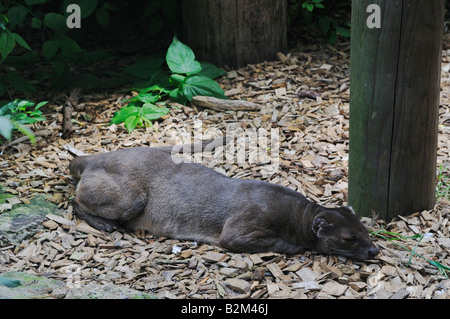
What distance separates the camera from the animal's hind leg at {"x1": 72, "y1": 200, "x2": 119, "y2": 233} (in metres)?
5.36

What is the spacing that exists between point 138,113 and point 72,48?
1.62m

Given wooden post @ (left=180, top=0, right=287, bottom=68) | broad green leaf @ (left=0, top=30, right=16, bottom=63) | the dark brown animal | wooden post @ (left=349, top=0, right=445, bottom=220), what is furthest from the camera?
wooden post @ (left=180, top=0, right=287, bottom=68)

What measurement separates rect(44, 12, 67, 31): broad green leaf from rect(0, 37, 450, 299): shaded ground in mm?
1025

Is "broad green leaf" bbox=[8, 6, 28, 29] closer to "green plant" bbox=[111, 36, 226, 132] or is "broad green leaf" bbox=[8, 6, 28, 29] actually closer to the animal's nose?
"green plant" bbox=[111, 36, 226, 132]

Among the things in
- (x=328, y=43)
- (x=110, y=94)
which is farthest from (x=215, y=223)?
(x=328, y=43)

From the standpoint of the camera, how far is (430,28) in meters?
4.39

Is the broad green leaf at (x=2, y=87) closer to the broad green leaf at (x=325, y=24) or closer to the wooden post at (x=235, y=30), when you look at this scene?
the wooden post at (x=235, y=30)

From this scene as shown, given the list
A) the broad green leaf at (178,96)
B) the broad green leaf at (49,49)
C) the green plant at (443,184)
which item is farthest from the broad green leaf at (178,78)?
the green plant at (443,184)

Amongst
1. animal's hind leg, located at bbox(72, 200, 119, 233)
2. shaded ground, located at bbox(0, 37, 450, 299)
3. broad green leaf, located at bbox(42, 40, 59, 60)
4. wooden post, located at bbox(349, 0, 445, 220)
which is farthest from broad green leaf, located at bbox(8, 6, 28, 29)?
wooden post, located at bbox(349, 0, 445, 220)

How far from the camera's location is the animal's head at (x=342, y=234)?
15.2 feet

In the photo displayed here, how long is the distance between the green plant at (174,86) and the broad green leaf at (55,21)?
134 cm

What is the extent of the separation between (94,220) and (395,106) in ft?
9.96

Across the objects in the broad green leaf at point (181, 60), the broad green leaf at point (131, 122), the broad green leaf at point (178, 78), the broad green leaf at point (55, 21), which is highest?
the broad green leaf at point (55, 21)

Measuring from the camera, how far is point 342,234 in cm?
471
